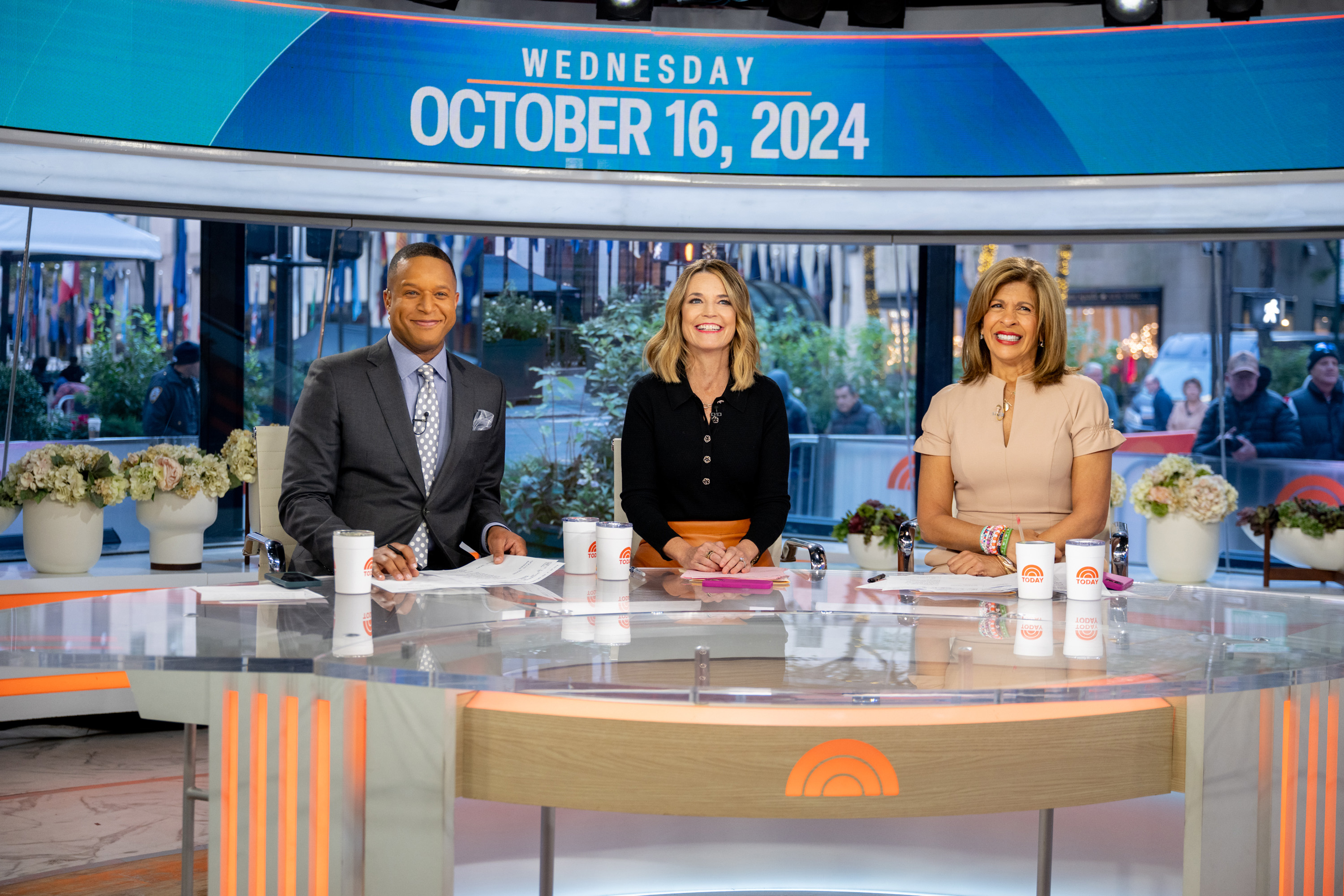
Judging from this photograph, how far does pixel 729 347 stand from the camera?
305cm

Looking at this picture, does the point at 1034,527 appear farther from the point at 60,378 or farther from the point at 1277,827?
the point at 60,378

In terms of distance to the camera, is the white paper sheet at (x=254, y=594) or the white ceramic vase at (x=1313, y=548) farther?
the white ceramic vase at (x=1313, y=548)

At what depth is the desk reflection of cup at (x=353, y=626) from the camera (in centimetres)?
162

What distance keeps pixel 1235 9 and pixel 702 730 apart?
153 inches

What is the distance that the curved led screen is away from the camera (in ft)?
14.7

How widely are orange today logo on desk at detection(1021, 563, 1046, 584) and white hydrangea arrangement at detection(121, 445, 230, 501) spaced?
121 inches

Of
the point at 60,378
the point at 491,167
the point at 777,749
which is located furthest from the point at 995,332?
the point at 60,378

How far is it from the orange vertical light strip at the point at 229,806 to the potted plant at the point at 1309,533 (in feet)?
10.7

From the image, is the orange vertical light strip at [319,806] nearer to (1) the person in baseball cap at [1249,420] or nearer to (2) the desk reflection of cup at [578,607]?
(2) the desk reflection of cup at [578,607]

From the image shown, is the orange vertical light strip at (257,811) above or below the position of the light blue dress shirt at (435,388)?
below

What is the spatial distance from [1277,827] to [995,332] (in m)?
1.36

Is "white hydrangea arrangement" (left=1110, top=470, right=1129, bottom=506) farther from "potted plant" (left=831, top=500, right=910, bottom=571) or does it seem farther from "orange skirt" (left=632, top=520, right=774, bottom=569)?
"orange skirt" (left=632, top=520, right=774, bottom=569)

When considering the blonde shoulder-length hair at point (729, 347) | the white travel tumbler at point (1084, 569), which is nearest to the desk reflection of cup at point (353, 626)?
the blonde shoulder-length hair at point (729, 347)

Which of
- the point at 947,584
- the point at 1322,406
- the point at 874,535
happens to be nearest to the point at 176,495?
the point at 874,535
